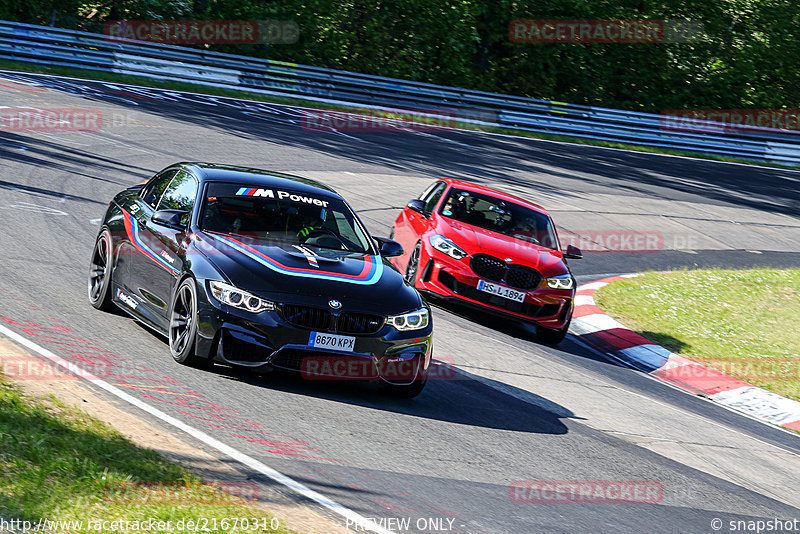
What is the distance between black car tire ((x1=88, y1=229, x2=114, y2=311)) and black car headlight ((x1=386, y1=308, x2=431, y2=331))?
2944mm

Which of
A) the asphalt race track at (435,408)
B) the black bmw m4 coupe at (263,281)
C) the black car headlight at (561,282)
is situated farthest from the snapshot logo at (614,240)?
the black bmw m4 coupe at (263,281)

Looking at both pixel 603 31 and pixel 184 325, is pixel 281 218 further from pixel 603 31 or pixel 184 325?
pixel 603 31

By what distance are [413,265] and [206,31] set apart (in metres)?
22.8

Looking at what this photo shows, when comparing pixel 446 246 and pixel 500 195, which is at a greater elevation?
pixel 500 195

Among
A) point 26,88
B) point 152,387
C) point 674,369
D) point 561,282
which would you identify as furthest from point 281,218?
point 26,88

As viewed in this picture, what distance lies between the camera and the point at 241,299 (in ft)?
24.1

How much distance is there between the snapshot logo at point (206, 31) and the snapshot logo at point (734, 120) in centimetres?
1412

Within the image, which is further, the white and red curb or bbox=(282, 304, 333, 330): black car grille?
the white and red curb

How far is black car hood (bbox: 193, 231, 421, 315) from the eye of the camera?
7465 millimetres

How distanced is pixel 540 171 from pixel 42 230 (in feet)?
51.2

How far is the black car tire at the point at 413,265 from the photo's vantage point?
474 inches

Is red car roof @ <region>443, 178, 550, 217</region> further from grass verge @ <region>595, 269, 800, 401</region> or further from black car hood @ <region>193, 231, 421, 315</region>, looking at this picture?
black car hood @ <region>193, 231, 421, 315</region>

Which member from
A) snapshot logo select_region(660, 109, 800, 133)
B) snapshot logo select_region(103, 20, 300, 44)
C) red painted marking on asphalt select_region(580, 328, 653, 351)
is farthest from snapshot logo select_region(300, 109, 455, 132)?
red painted marking on asphalt select_region(580, 328, 653, 351)

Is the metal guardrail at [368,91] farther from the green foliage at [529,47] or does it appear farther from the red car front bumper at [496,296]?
the red car front bumper at [496,296]
